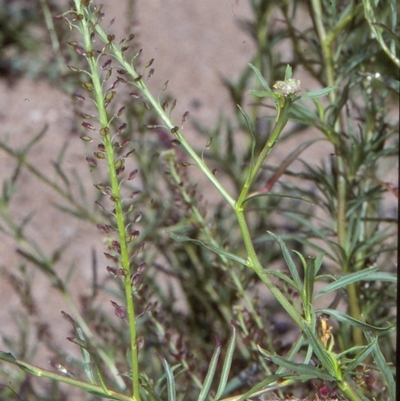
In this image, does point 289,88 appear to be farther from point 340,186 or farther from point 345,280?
point 340,186

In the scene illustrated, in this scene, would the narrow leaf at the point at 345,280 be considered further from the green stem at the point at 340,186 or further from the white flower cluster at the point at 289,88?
the green stem at the point at 340,186

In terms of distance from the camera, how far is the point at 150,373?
1307 millimetres

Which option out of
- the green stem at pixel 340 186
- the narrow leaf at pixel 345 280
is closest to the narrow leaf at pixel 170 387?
the narrow leaf at pixel 345 280

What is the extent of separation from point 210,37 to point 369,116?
1327mm

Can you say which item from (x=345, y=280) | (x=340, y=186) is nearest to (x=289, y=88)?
(x=345, y=280)

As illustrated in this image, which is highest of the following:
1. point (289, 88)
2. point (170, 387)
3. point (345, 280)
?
point (289, 88)

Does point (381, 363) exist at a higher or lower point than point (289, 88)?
lower

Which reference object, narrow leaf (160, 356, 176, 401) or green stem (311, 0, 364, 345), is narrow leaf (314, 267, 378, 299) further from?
green stem (311, 0, 364, 345)

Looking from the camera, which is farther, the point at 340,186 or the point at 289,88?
the point at 340,186

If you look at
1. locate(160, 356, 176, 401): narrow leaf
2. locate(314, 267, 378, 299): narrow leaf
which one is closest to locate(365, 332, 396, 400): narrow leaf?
locate(314, 267, 378, 299): narrow leaf

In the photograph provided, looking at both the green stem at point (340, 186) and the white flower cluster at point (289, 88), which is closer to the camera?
the white flower cluster at point (289, 88)

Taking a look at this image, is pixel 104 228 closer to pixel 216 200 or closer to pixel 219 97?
pixel 216 200

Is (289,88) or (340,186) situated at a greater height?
(289,88)

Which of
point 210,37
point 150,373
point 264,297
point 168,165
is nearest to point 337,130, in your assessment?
point 168,165
